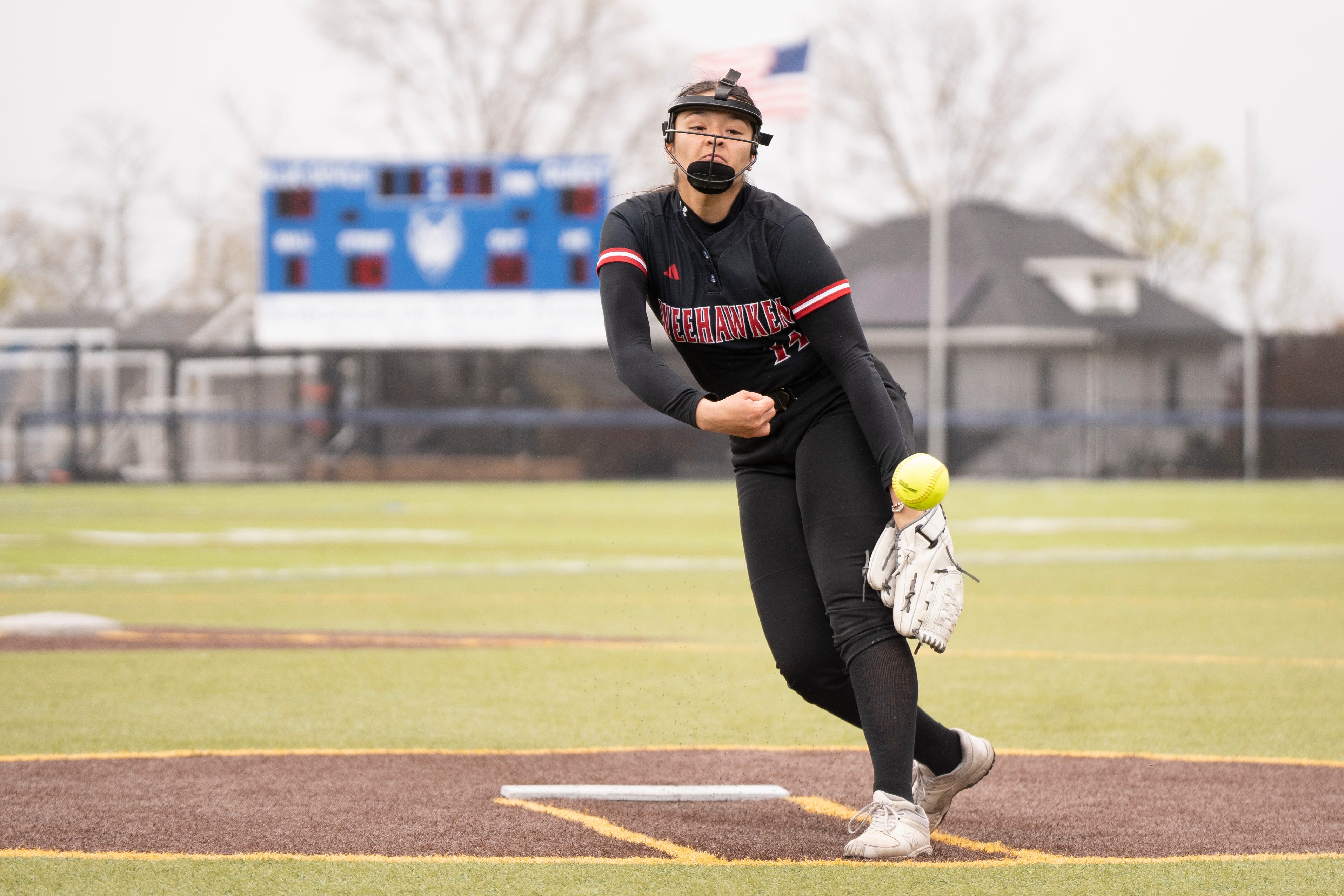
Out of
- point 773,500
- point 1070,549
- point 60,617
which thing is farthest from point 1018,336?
point 773,500

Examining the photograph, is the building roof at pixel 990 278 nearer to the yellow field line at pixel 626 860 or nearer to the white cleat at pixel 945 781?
the white cleat at pixel 945 781

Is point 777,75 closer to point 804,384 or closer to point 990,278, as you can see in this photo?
point 990,278

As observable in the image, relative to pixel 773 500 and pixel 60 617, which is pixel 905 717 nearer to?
pixel 773 500

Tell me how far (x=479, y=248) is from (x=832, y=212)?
21062 millimetres

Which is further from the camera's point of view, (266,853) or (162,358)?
(162,358)

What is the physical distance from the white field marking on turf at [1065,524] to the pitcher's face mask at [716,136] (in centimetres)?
1478

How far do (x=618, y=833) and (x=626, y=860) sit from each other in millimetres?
349

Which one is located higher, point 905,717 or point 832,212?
point 832,212

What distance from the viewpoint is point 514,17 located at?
49500mm

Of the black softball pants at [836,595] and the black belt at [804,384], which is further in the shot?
the black belt at [804,384]

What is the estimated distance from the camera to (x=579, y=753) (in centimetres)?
591

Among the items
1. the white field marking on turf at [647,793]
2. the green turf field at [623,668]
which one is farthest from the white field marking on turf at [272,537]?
the white field marking on turf at [647,793]

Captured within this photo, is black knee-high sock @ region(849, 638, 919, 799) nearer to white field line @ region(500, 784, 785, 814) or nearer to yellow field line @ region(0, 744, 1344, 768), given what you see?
white field line @ region(500, 784, 785, 814)

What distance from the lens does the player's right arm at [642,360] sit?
405 cm
